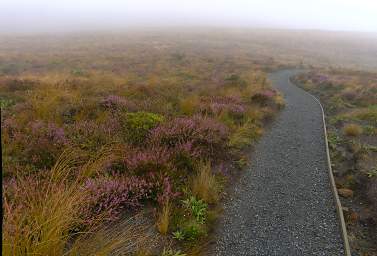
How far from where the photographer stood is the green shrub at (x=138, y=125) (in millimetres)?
8047

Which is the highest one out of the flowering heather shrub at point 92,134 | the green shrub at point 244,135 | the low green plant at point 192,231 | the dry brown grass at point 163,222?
the flowering heather shrub at point 92,134

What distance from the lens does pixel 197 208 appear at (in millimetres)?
5676

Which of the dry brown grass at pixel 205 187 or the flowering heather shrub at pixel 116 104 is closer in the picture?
the dry brown grass at pixel 205 187

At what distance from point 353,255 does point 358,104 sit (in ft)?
49.6

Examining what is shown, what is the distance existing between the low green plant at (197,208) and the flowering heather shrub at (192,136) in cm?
171

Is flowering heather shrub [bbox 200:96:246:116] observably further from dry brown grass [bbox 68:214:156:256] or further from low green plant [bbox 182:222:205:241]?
dry brown grass [bbox 68:214:156:256]

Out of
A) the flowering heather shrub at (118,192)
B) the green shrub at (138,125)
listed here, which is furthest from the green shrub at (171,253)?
the green shrub at (138,125)

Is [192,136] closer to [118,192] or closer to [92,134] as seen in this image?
→ [92,134]

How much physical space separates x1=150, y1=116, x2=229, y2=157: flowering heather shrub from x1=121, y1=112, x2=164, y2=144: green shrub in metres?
0.29

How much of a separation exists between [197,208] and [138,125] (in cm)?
366

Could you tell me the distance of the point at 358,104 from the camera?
58.2 ft

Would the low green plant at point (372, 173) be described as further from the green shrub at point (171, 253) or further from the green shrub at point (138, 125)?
the green shrub at point (138, 125)

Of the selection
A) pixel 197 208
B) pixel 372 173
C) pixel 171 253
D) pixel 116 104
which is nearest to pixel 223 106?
pixel 116 104

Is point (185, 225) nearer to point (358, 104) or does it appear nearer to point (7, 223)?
point (7, 223)
